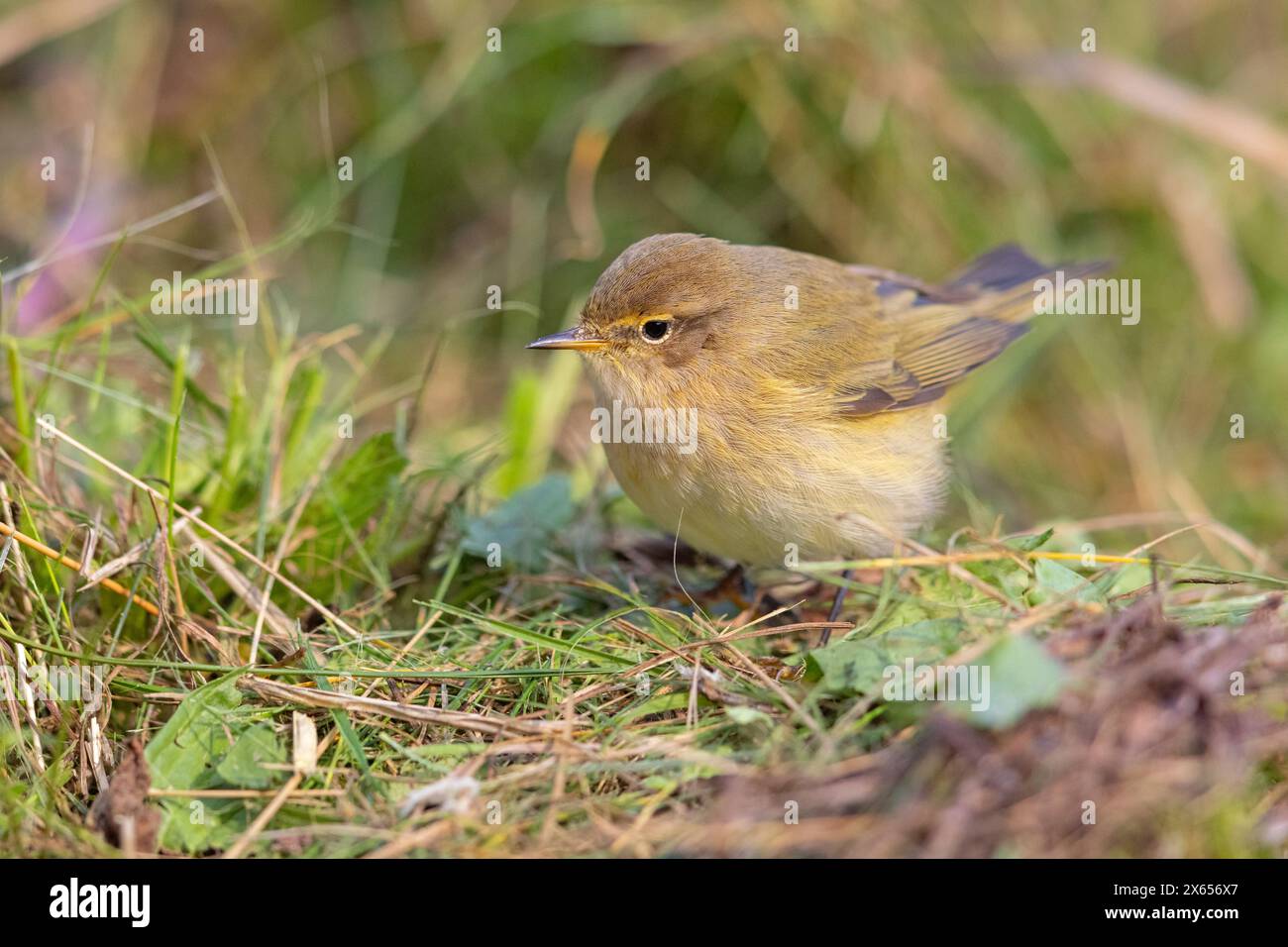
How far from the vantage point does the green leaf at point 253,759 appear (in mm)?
3062

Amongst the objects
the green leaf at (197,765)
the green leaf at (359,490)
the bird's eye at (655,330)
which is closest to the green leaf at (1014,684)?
the bird's eye at (655,330)

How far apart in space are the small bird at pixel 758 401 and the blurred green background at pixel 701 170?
1705mm

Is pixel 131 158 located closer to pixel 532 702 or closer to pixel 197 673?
pixel 197 673

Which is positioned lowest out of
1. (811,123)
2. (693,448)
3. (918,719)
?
(918,719)

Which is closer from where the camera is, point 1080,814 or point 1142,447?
point 1080,814

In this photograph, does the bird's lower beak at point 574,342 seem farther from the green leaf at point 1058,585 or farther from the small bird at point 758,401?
the green leaf at point 1058,585

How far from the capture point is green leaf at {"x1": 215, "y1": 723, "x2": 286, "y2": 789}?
306 cm

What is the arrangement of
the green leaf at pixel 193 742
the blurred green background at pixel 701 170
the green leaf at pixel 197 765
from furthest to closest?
the blurred green background at pixel 701 170 → the green leaf at pixel 193 742 → the green leaf at pixel 197 765

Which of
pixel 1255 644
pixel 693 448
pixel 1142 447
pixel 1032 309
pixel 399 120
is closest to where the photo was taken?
pixel 1255 644

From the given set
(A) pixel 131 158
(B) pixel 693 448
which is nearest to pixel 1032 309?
(B) pixel 693 448

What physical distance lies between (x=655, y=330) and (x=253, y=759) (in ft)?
5.86

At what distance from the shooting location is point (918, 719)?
2.92m

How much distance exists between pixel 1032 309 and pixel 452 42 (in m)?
3.33

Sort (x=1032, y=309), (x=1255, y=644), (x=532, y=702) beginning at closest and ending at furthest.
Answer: (x=1255, y=644) < (x=532, y=702) < (x=1032, y=309)
